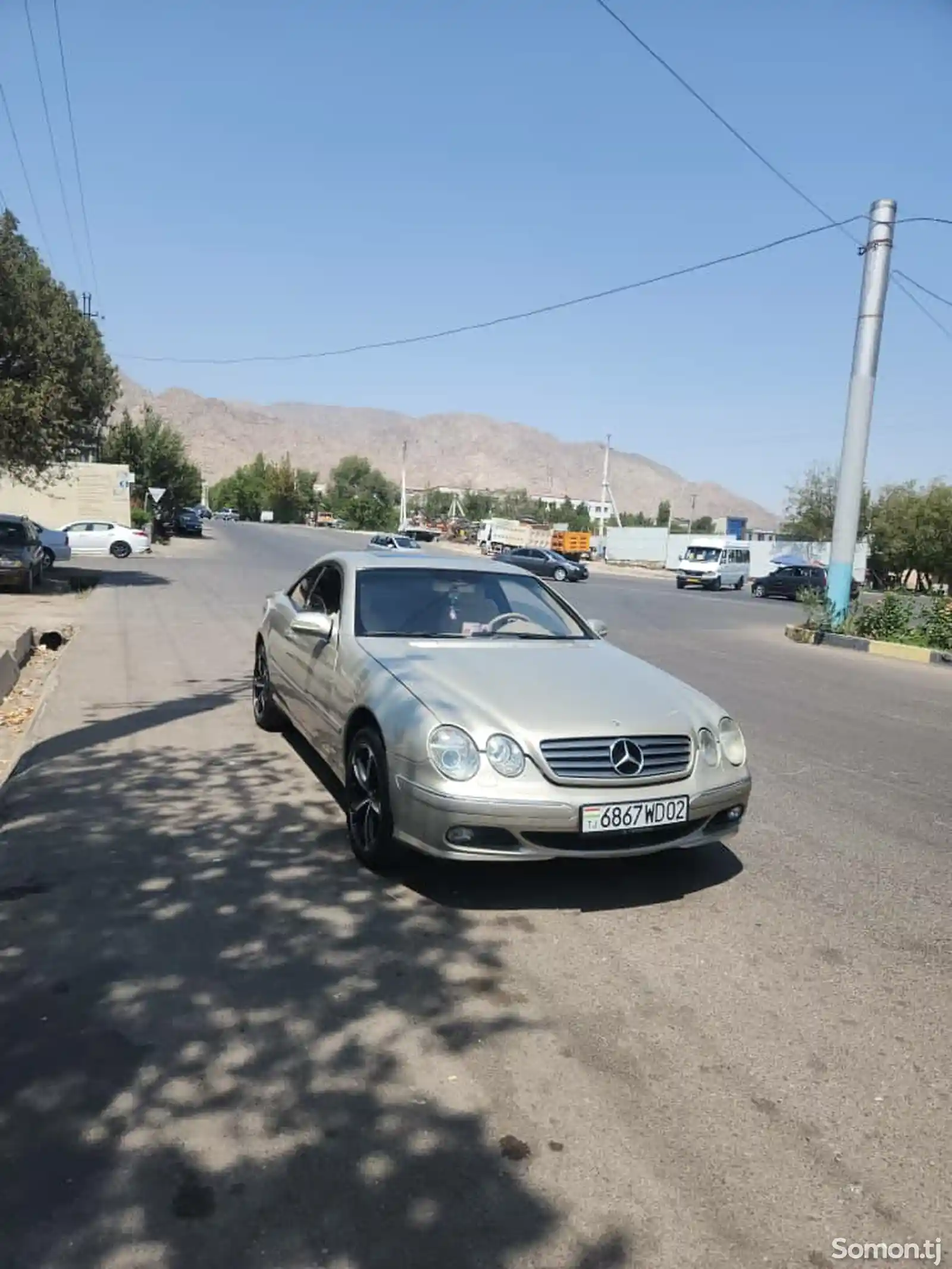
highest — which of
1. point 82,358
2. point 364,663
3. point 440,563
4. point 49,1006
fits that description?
point 82,358

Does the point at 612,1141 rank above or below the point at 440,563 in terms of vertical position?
below

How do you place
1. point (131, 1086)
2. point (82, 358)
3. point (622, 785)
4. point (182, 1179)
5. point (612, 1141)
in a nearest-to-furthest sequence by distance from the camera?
point (182, 1179) → point (612, 1141) → point (131, 1086) → point (622, 785) → point (82, 358)

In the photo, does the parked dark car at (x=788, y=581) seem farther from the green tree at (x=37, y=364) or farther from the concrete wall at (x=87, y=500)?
the concrete wall at (x=87, y=500)

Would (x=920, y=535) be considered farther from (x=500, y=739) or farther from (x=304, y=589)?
(x=500, y=739)

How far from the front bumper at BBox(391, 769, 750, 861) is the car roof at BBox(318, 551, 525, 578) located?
2.11 m

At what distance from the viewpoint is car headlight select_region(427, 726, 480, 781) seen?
12.9 ft

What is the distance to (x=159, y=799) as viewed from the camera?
5.59 m

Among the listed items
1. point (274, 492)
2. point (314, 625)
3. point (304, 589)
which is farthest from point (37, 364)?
point (274, 492)

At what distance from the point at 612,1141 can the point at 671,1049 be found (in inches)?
21.8

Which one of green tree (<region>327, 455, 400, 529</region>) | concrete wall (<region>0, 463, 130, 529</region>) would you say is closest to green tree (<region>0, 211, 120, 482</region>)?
concrete wall (<region>0, 463, 130, 529</region>)

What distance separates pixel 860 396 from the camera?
1727cm

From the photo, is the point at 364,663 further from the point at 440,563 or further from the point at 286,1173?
the point at 286,1173

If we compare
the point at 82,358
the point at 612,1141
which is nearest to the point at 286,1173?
the point at 612,1141

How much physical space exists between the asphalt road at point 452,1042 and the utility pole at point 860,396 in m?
12.9
